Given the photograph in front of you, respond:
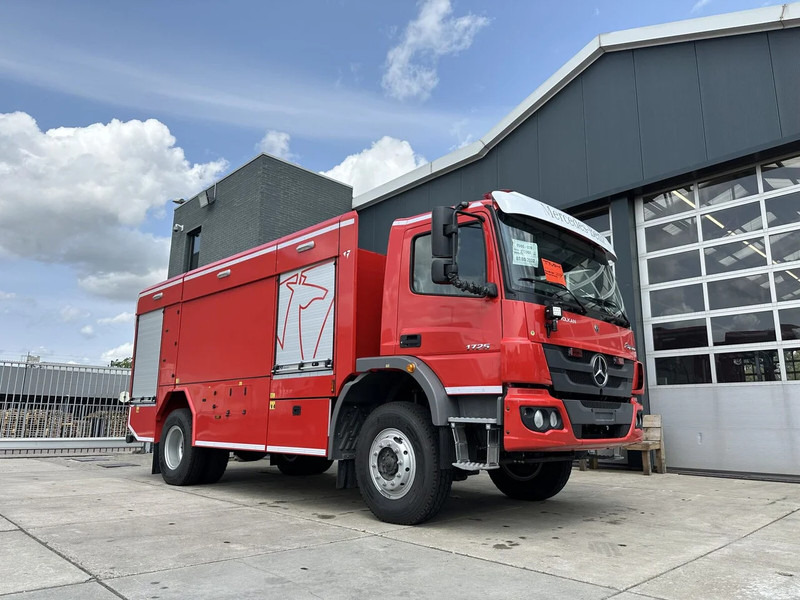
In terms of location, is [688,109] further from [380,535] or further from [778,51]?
[380,535]

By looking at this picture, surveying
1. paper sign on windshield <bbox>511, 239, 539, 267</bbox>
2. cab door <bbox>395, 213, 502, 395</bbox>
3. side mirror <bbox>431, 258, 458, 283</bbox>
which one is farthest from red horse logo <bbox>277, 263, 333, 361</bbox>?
paper sign on windshield <bbox>511, 239, 539, 267</bbox>

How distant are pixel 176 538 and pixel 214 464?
3.65 m

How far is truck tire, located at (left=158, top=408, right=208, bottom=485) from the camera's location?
7.88 metres

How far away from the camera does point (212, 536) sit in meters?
4.59

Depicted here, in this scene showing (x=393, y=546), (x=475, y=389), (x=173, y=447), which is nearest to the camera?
(x=393, y=546)

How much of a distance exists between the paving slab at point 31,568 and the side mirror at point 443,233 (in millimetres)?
3266

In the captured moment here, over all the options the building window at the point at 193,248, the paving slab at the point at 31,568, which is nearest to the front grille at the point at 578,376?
the paving slab at the point at 31,568

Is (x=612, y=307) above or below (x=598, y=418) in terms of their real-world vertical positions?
above

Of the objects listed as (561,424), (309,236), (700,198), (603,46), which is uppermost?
(603,46)

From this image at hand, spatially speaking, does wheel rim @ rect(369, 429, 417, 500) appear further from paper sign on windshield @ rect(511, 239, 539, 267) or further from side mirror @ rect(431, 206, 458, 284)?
paper sign on windshield @ rect(511, 239, 539, 267)

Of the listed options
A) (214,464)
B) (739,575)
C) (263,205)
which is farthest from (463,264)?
(263,205)

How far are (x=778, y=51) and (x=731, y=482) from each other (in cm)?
653

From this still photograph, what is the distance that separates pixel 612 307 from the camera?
5656mm

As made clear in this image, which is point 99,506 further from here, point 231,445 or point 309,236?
point 309,236
